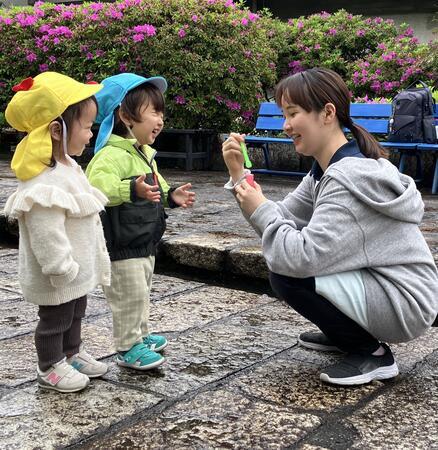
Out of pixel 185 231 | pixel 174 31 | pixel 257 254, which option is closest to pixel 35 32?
pixel 174 31

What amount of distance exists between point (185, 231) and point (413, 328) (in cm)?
237

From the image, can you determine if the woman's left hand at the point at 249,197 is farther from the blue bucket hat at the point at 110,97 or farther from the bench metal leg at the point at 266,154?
the bench metal leg at the point at 266,154

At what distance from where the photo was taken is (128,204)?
8.63 feet

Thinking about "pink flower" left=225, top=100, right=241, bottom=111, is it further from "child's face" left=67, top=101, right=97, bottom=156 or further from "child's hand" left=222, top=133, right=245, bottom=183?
"child's face" left=67, top=101, right=97, bottom=156

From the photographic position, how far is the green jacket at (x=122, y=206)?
8.54ft

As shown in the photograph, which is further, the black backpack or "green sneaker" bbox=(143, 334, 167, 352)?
the black backpack

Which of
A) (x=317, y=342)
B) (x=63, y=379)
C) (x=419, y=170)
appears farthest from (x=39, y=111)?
(x=419, y=170)

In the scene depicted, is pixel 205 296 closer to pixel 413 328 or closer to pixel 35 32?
pixel 413 328

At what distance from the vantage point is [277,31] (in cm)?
1025

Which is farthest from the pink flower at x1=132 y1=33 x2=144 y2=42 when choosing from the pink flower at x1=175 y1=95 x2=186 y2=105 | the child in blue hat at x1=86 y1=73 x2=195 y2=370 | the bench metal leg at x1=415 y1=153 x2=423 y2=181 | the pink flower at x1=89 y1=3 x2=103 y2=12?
the child in blue hat at x1=86 y1=73 x2=195 y2=370

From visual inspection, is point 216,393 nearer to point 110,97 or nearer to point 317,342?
point 317,342

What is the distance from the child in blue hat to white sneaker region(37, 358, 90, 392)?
0.24 m

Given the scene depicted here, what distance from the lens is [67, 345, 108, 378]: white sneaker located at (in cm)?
260

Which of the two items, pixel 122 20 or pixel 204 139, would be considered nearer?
pixel 122 20
